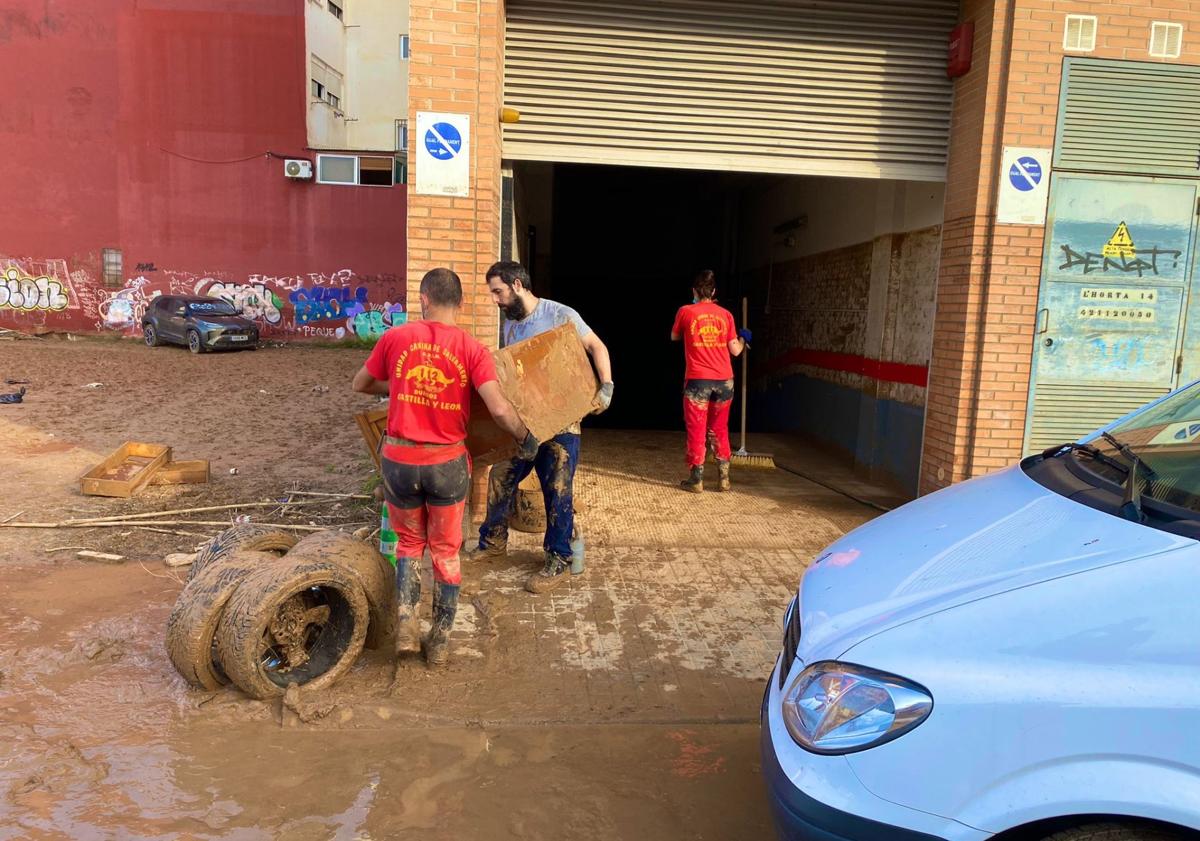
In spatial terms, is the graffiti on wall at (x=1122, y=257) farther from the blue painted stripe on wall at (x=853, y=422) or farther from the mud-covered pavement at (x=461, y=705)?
the mud-covered pavement at (x=461, y=705)

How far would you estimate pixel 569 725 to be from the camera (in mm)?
3703

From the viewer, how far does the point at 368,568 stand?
4.06m

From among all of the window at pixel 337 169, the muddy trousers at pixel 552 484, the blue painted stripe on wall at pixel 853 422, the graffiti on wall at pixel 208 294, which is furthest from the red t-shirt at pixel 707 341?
the window at pixel 337 169

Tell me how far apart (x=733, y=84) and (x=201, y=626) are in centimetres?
548

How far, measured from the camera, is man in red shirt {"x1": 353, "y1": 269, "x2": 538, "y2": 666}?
3.81m

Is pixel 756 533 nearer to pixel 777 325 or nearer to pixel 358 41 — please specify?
pixel 777 325

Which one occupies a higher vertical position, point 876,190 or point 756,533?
point 876,190

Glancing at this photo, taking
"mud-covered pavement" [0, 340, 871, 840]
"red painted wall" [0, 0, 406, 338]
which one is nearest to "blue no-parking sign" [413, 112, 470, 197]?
"mud-covered pavement" [0, 340, 871, 840]

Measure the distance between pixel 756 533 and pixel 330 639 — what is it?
3400 mm

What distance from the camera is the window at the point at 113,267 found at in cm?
2445

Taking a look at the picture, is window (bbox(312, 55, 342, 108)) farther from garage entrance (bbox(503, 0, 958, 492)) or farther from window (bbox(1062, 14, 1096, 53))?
window (bbox(1062, 14, 1096, 53))

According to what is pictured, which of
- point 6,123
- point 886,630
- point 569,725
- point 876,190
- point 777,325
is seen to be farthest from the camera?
point 6,123

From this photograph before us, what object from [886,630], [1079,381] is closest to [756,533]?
[1079,381]

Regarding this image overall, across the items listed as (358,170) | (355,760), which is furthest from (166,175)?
(355,760)
